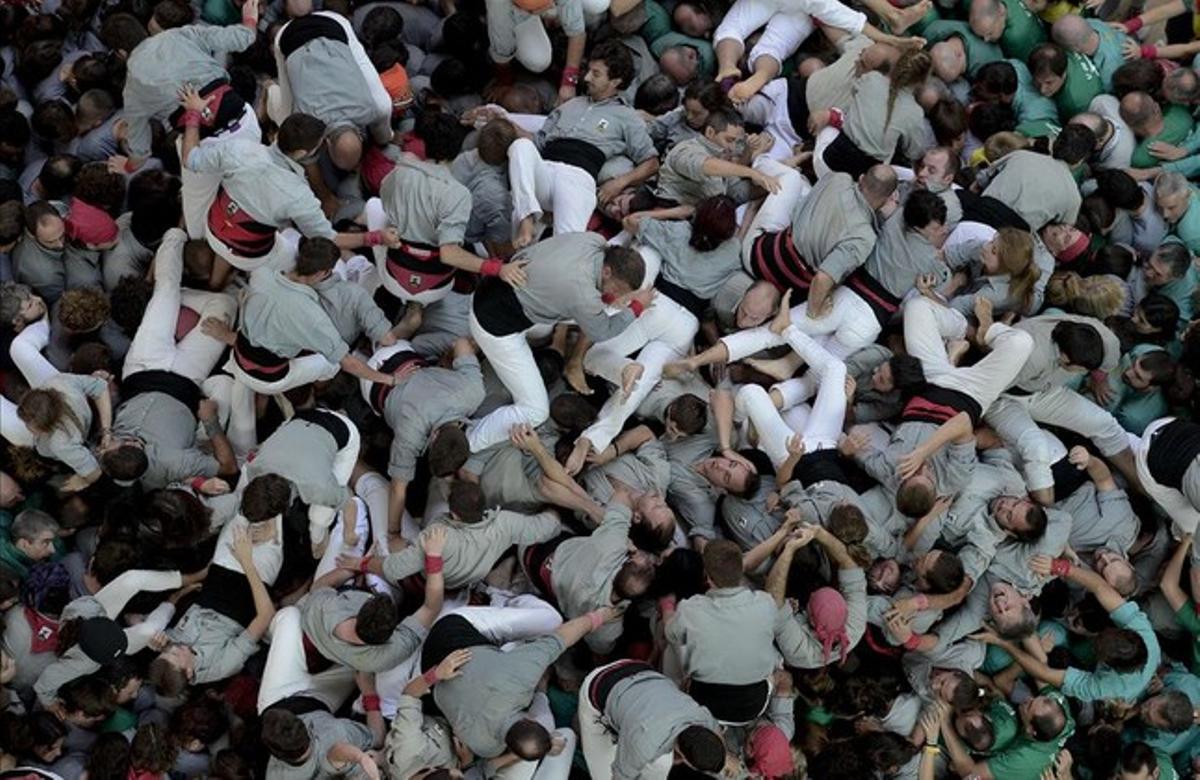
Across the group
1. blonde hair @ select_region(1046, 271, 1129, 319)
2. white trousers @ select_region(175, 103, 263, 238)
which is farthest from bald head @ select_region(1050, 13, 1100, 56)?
white trousers @ select_region(175, 103, 263, 238)

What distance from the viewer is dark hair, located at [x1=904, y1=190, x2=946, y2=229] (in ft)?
20.7

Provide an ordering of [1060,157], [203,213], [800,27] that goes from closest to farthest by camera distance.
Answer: [203,213]
[1060,157]
[800,27]

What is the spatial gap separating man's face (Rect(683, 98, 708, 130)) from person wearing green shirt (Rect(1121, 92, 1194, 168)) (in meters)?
2.44

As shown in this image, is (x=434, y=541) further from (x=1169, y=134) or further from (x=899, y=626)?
(x=1169, y=134)

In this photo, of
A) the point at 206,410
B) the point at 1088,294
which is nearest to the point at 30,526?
the point at 206,410

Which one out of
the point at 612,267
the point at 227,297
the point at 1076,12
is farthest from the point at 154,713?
the point at 1076,12

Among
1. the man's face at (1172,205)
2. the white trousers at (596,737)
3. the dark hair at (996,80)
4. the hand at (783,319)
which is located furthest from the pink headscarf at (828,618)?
the dark hair at (996,80)

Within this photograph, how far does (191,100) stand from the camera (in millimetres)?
6375

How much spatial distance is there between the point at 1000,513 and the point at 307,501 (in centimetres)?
316

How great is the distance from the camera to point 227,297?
6.48 metres

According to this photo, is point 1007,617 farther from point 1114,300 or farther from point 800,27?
point 800,27

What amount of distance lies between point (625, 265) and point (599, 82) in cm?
153

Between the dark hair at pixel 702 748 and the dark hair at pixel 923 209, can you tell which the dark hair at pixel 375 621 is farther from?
the dark hair at pixel 923 209

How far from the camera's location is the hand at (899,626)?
5.92 meters
